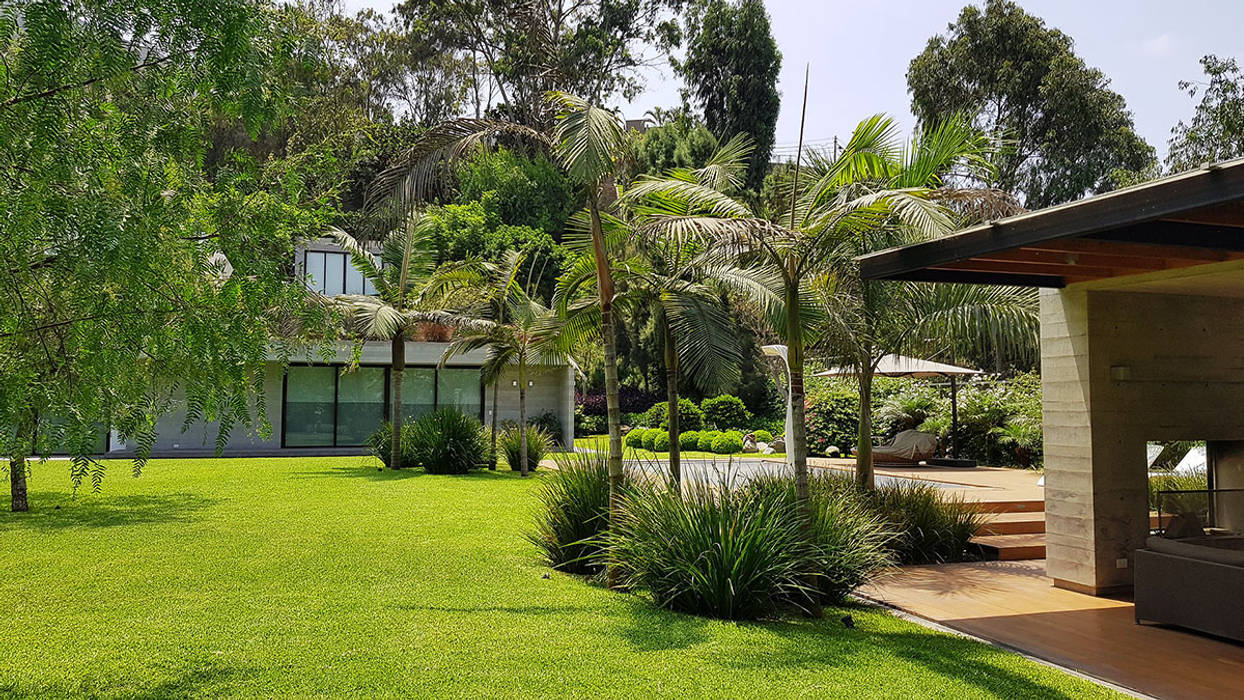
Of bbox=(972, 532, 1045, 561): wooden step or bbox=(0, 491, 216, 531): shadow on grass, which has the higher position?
bbox=(0, 491, 216, 531): shadow on grass

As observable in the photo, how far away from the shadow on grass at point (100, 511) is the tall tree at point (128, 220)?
7.20m

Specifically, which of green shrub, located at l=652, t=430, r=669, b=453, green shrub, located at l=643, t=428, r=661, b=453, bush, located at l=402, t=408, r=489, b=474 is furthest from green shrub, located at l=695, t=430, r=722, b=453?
bush, located at l=402, t=408, r=489, b=474

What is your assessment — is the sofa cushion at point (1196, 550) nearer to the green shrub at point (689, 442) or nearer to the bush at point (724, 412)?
the green shrub at point (689, 442)

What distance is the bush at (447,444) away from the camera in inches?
723

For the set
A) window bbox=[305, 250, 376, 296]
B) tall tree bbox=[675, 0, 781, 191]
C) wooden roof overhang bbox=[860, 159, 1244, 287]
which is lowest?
wooden roof overhang bbox=[860, 159, 1244, 287]

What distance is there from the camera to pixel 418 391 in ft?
85.1

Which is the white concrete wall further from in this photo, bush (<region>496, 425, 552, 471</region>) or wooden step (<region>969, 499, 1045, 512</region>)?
bush (<region>496, 425, 552, 471</region>)

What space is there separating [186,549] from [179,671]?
4.36 m

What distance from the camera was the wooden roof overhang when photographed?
4.91 metres

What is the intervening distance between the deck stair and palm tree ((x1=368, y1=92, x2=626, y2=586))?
472 centimetres

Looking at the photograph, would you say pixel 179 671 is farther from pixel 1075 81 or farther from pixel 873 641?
pixel 1075 81

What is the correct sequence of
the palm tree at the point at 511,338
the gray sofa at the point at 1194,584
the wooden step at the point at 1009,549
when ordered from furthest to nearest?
the palm tree at the point at 511,338, the wooden step at the point at 1009,549, the gray sofa at the point at 1194,584

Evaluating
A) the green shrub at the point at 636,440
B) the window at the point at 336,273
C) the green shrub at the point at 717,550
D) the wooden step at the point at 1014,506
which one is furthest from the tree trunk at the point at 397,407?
the green shrub at the point at 717,550

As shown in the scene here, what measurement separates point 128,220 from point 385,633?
131 inches
